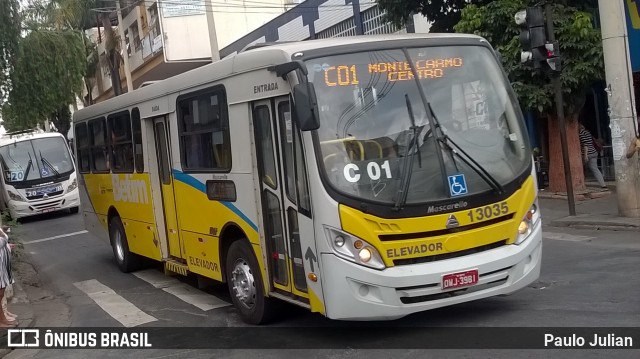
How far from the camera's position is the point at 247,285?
306 inches

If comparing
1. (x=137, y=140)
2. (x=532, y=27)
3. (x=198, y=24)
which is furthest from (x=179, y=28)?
(x=137, y=140)

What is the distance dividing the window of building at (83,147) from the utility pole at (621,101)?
30.7 feet

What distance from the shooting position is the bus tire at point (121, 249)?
1223 centimetres

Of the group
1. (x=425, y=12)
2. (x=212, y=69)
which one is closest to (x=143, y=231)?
(x=212, y=69)

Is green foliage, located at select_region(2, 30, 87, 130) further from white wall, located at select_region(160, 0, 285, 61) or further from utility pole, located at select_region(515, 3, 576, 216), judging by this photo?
white wall, located at select_region(160, 0, 285, 61)

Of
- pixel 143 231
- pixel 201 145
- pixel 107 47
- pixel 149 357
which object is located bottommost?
pixel 149 357

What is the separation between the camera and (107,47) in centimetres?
3944

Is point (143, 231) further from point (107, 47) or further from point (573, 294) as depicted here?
point (107, 47)

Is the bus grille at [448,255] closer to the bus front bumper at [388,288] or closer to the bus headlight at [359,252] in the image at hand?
the bus front bumper at [388,288]

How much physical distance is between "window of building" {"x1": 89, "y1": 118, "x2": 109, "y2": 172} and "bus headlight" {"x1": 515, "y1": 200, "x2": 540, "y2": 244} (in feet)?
25.9

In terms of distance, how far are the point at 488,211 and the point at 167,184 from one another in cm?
488

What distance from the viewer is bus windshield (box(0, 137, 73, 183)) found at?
23.6 m

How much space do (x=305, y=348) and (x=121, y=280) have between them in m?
6.01

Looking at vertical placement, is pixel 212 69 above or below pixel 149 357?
above
